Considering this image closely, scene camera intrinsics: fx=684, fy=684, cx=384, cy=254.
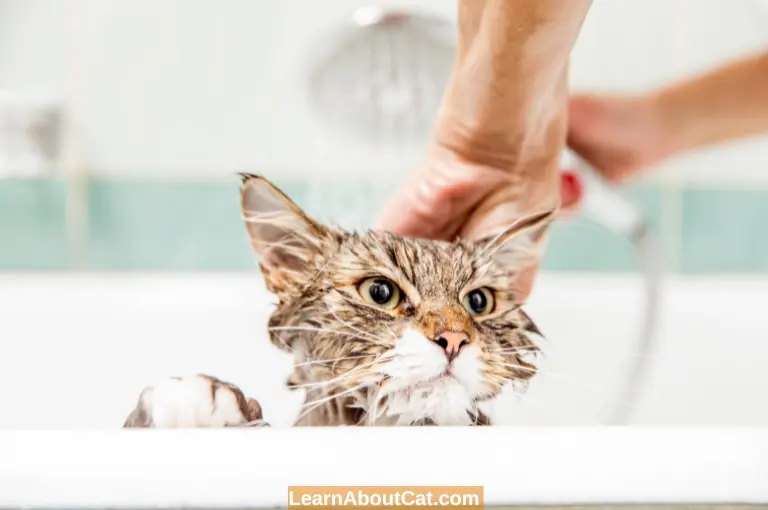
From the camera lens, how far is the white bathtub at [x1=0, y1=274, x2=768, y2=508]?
0.29m

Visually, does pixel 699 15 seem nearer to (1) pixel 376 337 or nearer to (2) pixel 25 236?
(1) pixel 376 337

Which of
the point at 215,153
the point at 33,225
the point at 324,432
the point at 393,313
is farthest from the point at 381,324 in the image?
the point at 33,225

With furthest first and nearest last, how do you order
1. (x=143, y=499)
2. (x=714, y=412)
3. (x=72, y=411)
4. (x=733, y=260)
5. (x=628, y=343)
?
(x=733, y=260) → (x=628, y=343) → (x=714, y=412) → (x=72, y=411) → (x=143, y=499)

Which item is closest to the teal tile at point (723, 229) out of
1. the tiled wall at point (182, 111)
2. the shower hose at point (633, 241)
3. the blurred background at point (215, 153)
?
the blurred background at point (215, 153)

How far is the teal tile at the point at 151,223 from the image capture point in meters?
1.25

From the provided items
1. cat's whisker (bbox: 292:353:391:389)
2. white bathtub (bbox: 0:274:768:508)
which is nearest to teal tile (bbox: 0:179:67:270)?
white bathtub (bbox: 0:274:768:508)

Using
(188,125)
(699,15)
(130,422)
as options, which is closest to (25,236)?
(188,125)

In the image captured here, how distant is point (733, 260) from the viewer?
1328 millimetres

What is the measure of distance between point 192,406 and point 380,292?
0.13 metres

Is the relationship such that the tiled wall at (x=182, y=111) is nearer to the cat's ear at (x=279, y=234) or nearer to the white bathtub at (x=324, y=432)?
the white bathtub at (x=324, y=432)

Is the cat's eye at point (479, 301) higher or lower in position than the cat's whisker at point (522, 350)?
higher

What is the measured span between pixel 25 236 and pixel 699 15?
1.31 m

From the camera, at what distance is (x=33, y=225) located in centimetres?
125

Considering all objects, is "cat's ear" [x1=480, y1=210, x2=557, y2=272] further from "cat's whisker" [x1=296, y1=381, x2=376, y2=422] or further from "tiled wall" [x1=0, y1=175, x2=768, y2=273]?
"tiled wall" [x1=0, y1=175, x2=768, y2=273]
